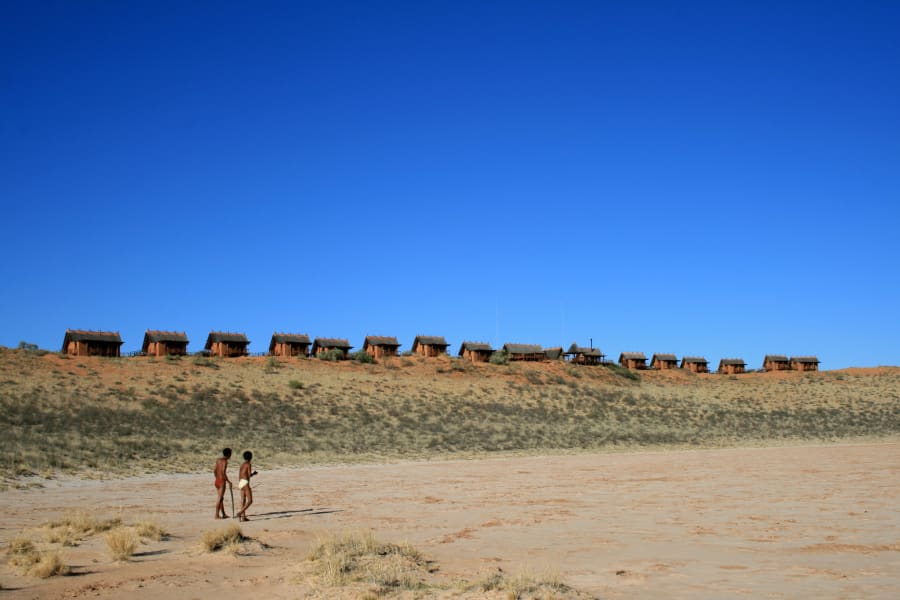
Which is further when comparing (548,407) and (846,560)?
(548,407)

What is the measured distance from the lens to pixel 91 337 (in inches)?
2229

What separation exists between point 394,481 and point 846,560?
1435cm

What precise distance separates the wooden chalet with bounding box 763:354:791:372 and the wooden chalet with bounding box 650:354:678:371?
455 inches

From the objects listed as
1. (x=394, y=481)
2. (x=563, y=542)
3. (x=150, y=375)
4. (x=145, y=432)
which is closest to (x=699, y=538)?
(x=563, y=542)

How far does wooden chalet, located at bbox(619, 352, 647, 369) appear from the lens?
294 feet

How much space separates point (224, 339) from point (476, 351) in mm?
24574

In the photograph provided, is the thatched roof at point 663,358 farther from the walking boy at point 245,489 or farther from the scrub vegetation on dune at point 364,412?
the walking boy at point 245,489

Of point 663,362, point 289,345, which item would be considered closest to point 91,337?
point 289,345

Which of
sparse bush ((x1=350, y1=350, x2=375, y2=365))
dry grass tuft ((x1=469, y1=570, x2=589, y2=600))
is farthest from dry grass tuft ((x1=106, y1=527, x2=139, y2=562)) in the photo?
sparse bush ((x1=350, y1=350, x2=375, y2=365))

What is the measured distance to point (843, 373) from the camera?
82500 millimetres

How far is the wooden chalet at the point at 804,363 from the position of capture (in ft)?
308

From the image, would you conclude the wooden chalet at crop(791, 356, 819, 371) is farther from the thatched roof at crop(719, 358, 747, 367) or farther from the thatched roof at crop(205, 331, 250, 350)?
the thatched roof at crop(205, 331, 250, 350)

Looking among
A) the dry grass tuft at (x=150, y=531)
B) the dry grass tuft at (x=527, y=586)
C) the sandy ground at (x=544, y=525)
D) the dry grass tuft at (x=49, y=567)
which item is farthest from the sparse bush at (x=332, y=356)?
the dry grass tuft at (x=527, y=586)

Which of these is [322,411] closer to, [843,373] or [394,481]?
[394,481]
